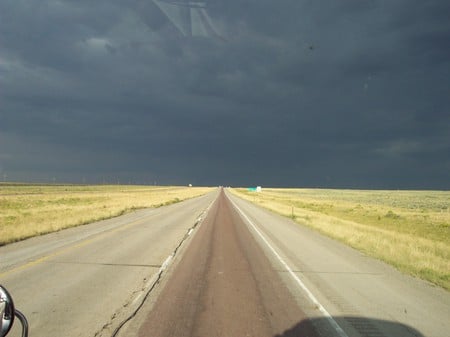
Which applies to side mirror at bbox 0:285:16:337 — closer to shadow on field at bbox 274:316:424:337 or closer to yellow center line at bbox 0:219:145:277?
shadow on field at bbox 274:316:424:337

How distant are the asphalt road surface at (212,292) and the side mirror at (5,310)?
310 cm

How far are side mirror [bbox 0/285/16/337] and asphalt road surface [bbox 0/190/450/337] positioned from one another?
310 cm

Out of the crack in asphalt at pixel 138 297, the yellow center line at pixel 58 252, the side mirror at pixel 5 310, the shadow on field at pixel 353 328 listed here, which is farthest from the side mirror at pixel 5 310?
the yellow center line at pixel 58 252

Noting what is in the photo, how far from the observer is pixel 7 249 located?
46.4ft

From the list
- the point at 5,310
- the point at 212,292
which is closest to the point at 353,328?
the point at 212,292

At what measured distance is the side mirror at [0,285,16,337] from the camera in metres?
3.11

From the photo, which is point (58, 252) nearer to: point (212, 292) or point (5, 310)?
point (212, 292)

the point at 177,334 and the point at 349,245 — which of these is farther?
the point at 349,245

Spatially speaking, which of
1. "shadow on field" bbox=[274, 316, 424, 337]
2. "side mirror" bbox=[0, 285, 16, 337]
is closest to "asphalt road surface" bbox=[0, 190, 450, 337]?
"shadow on field" bbox=[274, 316, 424, 337]

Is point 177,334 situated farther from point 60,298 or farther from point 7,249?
point 7,249

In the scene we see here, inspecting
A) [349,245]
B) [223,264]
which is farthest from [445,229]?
[223,264]

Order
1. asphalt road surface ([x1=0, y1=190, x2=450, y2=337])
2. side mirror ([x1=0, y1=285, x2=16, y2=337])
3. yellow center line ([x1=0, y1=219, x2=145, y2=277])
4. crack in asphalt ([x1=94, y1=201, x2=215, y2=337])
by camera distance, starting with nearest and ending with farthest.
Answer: side mirror ([x1=0, y1=285, x2=16, y2=337]) → crack in asphalt ([x1=94, y1=201, x2=215, y2=337]) → asphalt road surface ([x1=0, y1=190, x2=450, y2=337]) → yellow center line ([x1=0, y1=219, x2=145, y2=277])

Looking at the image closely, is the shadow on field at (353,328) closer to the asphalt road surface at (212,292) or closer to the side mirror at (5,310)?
the asphalt road surface at (212,292)

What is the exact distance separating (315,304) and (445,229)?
26.2 metres
